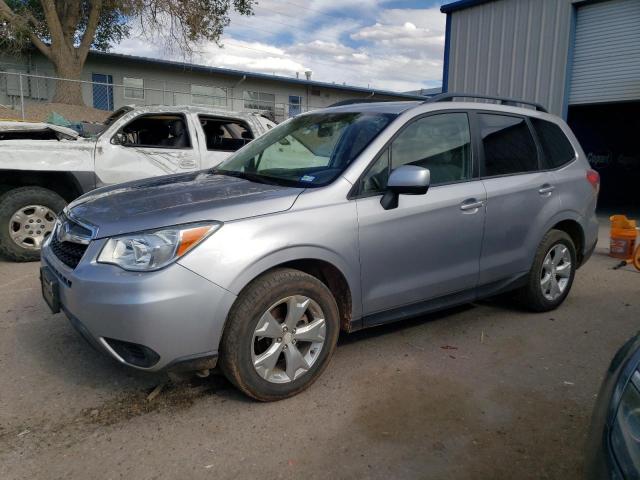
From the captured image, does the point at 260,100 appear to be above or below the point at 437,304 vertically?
above

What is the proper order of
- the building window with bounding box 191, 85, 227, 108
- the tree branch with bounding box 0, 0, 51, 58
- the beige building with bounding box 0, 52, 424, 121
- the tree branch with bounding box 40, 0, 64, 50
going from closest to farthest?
the tree branch with bounding box 0, 0, 51, 58
the tree branch with bounding box 40, 0, 64, 50
the beige building with bounding box 0, 52, 424, 121
the building window with bounding box 191, 85, 227, 108

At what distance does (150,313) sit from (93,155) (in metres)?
4.36

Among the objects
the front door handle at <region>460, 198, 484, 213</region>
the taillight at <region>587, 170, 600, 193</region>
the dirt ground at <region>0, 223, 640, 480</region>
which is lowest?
the dirt ground at <region>0, 223, 640, 480</region>

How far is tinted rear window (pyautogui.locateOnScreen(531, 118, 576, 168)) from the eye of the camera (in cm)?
462

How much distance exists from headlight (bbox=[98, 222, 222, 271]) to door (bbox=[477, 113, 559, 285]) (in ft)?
7.31

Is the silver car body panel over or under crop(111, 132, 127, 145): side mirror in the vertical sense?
under

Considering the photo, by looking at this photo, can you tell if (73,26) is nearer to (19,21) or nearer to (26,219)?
(19,21)

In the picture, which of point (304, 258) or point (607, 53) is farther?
point (607, 53)

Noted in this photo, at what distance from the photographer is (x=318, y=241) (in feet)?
10.0

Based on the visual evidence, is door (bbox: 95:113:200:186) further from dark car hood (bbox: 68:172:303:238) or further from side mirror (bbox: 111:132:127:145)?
dark car hood (bbox: 68:172:303:238)

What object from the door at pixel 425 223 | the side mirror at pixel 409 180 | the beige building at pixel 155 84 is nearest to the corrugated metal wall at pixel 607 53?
the door at pixel 425 223

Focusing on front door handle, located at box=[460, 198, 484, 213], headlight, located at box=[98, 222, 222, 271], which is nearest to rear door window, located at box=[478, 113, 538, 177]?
front door handle, located at box=[460, 198, 484, 213]

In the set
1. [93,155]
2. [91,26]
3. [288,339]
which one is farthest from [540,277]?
[91,26]

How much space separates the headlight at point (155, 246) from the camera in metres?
2.68
